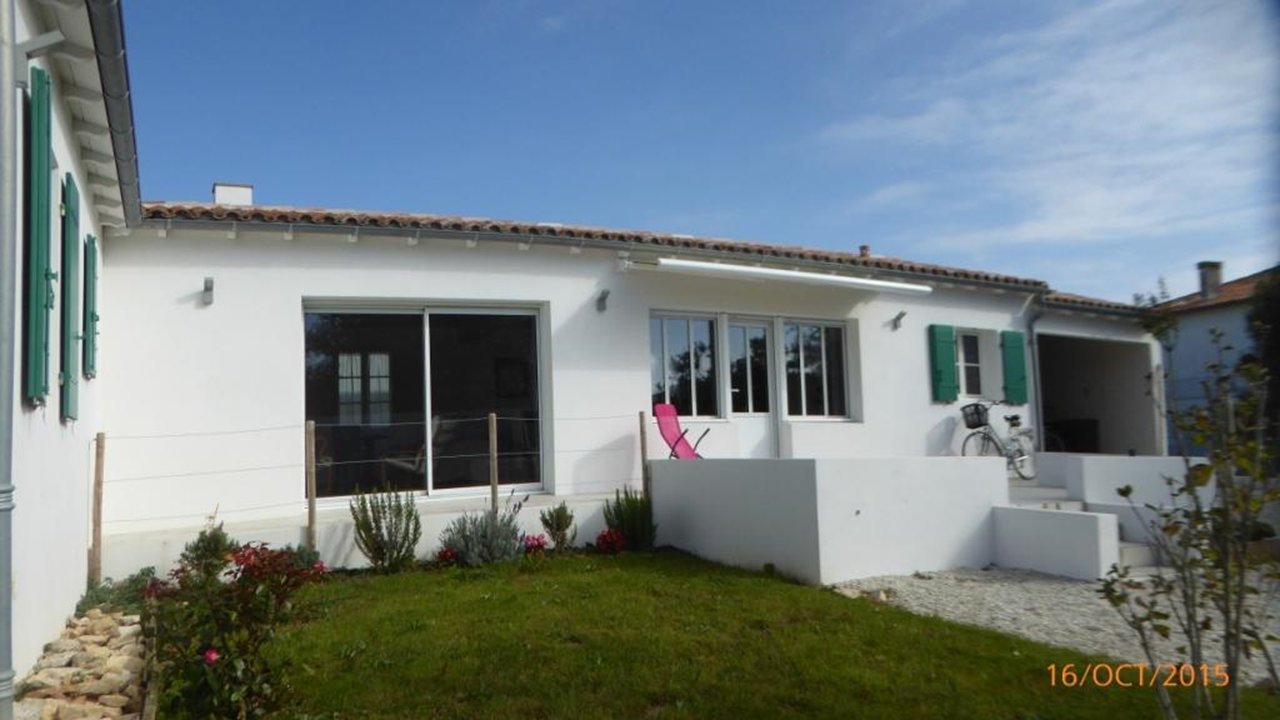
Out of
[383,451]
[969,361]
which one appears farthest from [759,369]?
[383,451]

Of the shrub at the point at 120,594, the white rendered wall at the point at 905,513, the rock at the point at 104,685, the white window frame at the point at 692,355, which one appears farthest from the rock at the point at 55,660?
the white window frame at the point at 692,355

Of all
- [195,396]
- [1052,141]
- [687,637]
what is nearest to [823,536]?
[687,637]

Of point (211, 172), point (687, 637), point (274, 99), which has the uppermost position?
point (274, 99)

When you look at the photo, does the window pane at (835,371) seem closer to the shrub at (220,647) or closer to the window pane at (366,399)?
the window pane at (366,399)

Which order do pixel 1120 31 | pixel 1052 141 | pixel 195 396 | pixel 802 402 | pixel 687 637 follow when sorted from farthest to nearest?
pixel 802 402 → pixel 195 396 → pixel 687 637 → pixel 1052 141 → pixel 1120 31

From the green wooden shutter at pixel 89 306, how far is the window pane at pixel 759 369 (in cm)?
764

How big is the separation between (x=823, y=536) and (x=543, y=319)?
434 centimetres

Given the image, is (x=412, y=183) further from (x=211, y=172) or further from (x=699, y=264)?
(x=699, y=264)

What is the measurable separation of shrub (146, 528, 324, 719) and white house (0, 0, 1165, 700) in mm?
1118

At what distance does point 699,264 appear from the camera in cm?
1001

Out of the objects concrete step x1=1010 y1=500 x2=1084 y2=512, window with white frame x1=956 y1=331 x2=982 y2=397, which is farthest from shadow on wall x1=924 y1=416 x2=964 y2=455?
concrete step x1=1010 y1=500 x2=1084 y2=512

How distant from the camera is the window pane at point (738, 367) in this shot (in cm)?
1147

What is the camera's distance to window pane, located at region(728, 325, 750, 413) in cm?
1147

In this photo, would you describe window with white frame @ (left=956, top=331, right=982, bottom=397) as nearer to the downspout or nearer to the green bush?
the downspout
